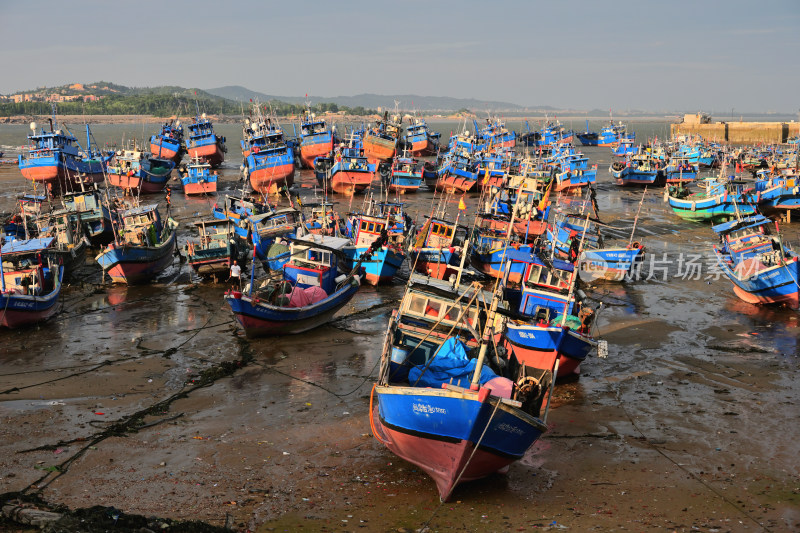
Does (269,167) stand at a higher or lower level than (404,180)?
higher

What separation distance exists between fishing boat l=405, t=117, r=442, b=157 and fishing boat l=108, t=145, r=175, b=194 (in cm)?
3487

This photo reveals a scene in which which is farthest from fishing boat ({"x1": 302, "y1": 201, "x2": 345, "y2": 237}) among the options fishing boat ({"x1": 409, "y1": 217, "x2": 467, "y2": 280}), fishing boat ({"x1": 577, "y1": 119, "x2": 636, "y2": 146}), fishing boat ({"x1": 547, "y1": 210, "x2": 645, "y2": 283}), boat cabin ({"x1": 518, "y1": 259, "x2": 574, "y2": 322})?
fishing boat ({"x1": 577, "y1": 119, "x2": 636, "y2": 146})

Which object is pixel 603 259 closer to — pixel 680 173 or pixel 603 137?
pixel 680 173

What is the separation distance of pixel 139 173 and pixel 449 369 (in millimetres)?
44322

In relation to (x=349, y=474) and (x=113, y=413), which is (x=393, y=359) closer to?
(x=349, y=474)

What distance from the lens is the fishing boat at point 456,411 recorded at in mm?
10648

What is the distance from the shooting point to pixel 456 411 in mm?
10625

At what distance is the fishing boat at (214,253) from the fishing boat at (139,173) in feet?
76.4

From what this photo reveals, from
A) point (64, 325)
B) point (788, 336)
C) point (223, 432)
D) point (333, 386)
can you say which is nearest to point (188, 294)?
point (64, 325)

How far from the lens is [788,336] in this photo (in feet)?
68.7

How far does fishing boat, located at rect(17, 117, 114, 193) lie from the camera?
50.3 meters

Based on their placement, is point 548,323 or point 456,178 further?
point 456,178

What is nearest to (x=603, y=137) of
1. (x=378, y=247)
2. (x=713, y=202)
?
(x=713, y=202)

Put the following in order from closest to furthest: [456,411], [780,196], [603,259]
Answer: [456,411]
[603,259]
[780,196]
